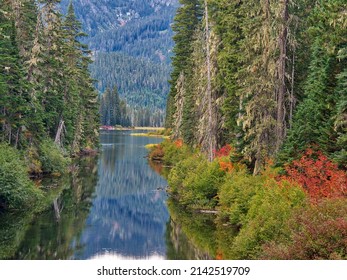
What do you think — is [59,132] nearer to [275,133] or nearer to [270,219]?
[275,133]

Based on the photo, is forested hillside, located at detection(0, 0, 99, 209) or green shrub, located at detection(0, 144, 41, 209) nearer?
green shrub, located at detection(0, 144, 41, 209)

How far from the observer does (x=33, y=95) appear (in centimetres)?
3650

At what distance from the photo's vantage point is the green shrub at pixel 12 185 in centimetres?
2534

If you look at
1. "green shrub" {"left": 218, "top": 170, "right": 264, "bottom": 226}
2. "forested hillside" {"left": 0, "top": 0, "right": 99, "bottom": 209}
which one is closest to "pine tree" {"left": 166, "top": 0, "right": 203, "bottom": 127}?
"forested hillside" {"left": 0, "top": 0, "right": 99, "bottom": 209}

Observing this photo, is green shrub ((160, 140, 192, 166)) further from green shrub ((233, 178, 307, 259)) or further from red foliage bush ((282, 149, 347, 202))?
green shrub ((233, 178, 307, 259))

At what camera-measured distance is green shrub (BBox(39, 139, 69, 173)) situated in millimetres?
40312

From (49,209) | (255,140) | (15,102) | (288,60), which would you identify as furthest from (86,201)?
(288,60)

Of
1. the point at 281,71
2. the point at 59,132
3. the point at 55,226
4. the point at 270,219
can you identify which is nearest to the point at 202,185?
the point at 281,71

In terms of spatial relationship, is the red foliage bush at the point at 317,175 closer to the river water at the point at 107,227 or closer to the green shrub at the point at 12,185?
the river water at the point at 107,227

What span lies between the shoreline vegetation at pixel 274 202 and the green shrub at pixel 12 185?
960cm

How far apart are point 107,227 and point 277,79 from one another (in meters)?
12.2

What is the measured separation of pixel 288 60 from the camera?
26.5 m

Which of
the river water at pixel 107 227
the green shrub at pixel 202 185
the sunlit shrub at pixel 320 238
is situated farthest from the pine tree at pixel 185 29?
the sunlit shrub at pixel 320 238

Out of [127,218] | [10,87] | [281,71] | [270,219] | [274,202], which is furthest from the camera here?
[10,87]
